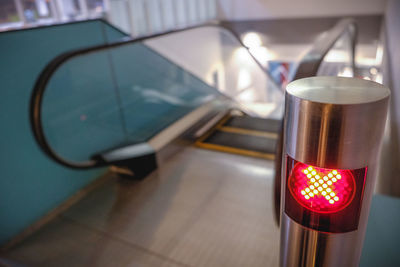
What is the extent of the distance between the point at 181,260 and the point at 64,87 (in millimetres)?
1521

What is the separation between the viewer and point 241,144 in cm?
364

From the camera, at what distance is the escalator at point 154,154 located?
6.71 ft

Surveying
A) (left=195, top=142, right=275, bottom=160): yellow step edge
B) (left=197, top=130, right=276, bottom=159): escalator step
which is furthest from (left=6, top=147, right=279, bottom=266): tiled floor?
(left=197, top=130, right=276, bottom=159): escalator step

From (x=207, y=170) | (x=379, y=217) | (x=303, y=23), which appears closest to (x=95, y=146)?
(x=207, y=170)

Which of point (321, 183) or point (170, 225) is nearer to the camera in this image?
point (321, 183)

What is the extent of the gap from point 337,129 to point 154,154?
236 centimetres

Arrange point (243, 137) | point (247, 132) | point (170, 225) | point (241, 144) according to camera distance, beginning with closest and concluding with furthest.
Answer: point (170, 225), point (241, 144), point (243, 137), point (247, 132)

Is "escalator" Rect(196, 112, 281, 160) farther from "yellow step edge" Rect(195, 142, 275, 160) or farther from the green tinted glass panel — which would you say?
the green tinted glass panel

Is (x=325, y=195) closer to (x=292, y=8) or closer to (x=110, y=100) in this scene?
(x=110, y=100)

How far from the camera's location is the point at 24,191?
2213 millimetres

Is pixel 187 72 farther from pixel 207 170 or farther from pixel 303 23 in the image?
pixel 303 23

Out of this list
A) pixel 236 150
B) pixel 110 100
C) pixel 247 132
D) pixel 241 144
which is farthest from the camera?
pixel 247 132

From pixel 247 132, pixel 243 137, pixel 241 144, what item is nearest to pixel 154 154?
pixel 241 144

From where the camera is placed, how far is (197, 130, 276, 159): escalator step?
335 centimetres
